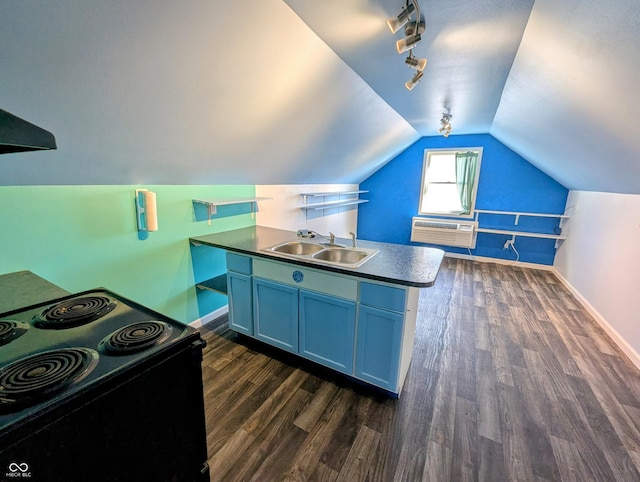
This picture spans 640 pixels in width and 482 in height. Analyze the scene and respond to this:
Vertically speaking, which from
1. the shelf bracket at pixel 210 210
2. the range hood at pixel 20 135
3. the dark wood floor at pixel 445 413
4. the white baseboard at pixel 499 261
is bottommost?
the dark wood floor at pixel 445 413

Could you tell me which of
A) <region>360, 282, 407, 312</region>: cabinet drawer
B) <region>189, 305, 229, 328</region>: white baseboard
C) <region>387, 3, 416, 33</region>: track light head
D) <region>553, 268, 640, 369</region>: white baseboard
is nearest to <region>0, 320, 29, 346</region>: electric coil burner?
<region>360, 282, 407, 312</region>: cabinet drawer

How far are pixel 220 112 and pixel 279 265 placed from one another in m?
1.16

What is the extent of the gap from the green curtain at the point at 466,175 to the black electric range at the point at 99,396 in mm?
5469

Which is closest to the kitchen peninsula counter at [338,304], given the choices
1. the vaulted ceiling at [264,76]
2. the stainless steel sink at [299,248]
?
the stainless steel sink at [299,248]

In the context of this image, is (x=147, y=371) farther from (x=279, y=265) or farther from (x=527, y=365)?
(x=527, y=365)

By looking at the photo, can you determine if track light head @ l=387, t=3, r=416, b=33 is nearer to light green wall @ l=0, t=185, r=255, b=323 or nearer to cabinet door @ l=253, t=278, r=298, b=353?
cabinet door @ l=253, t=278, r=298, b=353

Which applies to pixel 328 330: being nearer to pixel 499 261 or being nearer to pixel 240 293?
pixel 240 293

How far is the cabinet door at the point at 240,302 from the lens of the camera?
235cm

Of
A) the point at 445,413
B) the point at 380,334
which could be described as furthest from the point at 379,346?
the point at 445,413

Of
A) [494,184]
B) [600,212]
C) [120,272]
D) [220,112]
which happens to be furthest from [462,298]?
[120,272]

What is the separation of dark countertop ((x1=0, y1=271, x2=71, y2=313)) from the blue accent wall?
5471 mm

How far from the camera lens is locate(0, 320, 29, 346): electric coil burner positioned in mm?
922

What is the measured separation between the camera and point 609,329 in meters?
2.78

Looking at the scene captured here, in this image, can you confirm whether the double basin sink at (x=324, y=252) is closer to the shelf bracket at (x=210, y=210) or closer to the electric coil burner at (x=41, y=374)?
the shelf bracket at (x=210, y=210)
